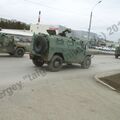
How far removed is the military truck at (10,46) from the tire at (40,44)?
19.1 ft

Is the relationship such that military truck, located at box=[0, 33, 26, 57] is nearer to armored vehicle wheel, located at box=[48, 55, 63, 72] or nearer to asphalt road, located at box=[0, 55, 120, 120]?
armored vehicle wheel, located at box=[48, 55, 63, 72]

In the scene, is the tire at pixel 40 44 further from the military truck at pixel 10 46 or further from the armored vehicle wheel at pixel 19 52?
the armored vehicle wheel at pixel 19 52

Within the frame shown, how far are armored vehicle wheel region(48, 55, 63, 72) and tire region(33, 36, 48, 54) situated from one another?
0.77m

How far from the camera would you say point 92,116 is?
7297 mm

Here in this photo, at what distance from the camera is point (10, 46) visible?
21.4 meters

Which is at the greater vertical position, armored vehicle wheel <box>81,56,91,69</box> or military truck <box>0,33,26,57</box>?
military truck <box>0,33,26,57</box>

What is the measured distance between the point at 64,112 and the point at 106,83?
5790 mm

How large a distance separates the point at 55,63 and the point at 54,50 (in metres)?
0.74

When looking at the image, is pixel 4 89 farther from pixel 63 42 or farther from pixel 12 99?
pixel 63 42

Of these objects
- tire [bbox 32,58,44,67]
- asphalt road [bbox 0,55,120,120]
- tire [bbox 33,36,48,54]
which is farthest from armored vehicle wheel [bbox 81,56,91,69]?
asphalt road [bbox 0,55,120,120]

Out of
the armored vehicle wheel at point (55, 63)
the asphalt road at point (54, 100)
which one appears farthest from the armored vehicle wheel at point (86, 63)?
the asphalt road at point (54, 100)

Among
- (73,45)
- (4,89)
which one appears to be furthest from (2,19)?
(4,89)

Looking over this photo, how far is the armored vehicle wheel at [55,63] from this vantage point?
15378 mm

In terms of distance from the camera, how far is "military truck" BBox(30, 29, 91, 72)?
15.2m
